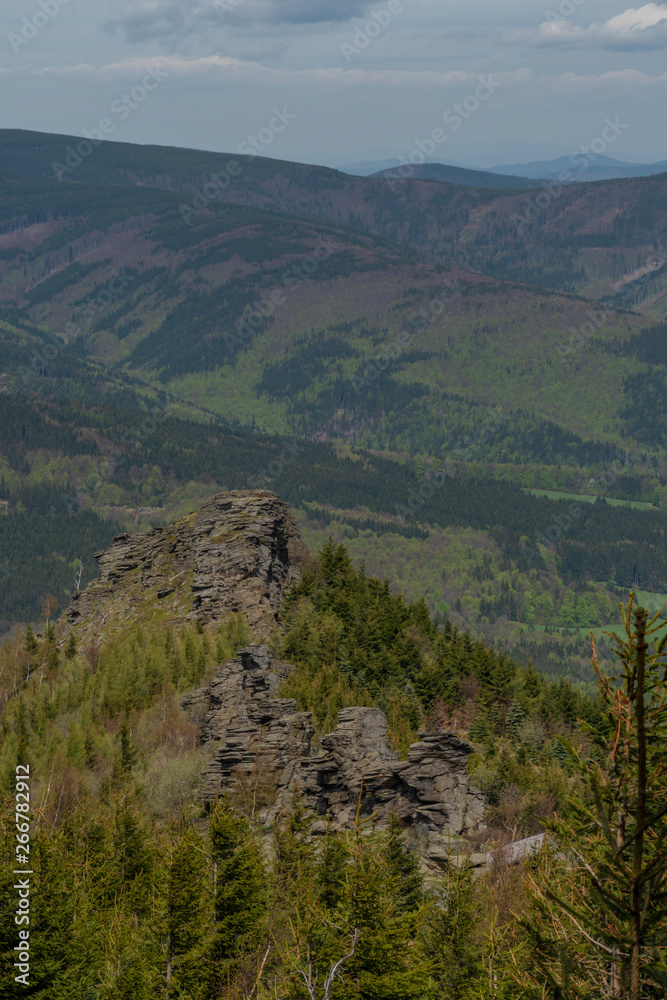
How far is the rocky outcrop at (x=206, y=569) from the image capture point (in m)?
115

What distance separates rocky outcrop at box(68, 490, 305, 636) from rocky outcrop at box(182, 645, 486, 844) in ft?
112

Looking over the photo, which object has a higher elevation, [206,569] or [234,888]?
[234,888]

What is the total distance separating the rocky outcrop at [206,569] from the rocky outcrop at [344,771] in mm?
34217

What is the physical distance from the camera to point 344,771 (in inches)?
2768

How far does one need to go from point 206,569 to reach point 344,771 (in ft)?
171

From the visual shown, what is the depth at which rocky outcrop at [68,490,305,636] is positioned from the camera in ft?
377

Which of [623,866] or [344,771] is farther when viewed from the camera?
[344,771]

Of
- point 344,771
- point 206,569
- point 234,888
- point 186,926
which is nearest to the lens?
point 186,926

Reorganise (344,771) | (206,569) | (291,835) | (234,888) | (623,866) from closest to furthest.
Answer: (623,866), (234,888), (291,835), (344,771), (206,569)

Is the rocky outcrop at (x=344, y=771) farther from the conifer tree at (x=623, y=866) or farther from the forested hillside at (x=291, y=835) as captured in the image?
the conifer tree at (x=623, y=866)

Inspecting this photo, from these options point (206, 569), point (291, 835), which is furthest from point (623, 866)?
point (206, 569)

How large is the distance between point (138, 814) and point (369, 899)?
3565 centimetres

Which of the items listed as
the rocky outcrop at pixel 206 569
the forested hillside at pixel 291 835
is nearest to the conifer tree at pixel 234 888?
the forested hillside at pixel 291 835

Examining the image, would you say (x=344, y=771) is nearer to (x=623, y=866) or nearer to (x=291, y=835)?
(x=291, y=835)
